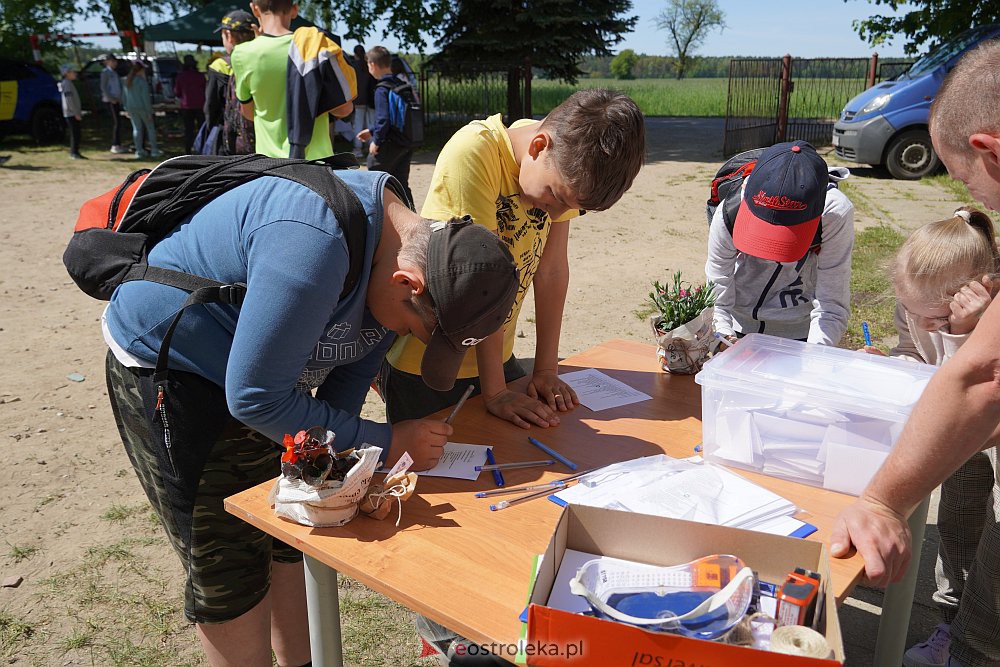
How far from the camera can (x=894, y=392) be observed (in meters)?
1.68

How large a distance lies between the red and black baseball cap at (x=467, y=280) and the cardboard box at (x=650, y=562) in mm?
376

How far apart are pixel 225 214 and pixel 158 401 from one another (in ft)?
1.35

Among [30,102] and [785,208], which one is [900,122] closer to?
[785,208]

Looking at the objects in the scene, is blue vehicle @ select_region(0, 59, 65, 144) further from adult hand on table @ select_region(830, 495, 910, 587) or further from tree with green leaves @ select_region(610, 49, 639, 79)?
tree with green leaves @ select_region(610, 49, 639, 79)

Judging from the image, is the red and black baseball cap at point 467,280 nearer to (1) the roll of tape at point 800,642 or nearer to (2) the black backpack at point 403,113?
(1) the roll of tape at point 800,642

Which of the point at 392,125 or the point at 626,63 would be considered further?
the point at 626,63

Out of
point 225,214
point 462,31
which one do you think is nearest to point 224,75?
point 225,214

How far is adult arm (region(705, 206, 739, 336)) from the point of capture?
2.62 m

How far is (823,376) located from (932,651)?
3.87 ft

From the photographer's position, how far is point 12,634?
2.47 m

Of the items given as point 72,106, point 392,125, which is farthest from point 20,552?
point 72,106

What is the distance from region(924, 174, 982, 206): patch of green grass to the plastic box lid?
8149 millimetres

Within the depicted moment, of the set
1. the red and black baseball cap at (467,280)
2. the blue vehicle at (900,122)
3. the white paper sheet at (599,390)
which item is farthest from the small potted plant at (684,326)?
the blue vehicle at (900,122)

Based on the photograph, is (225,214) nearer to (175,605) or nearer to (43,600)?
(175,605)
